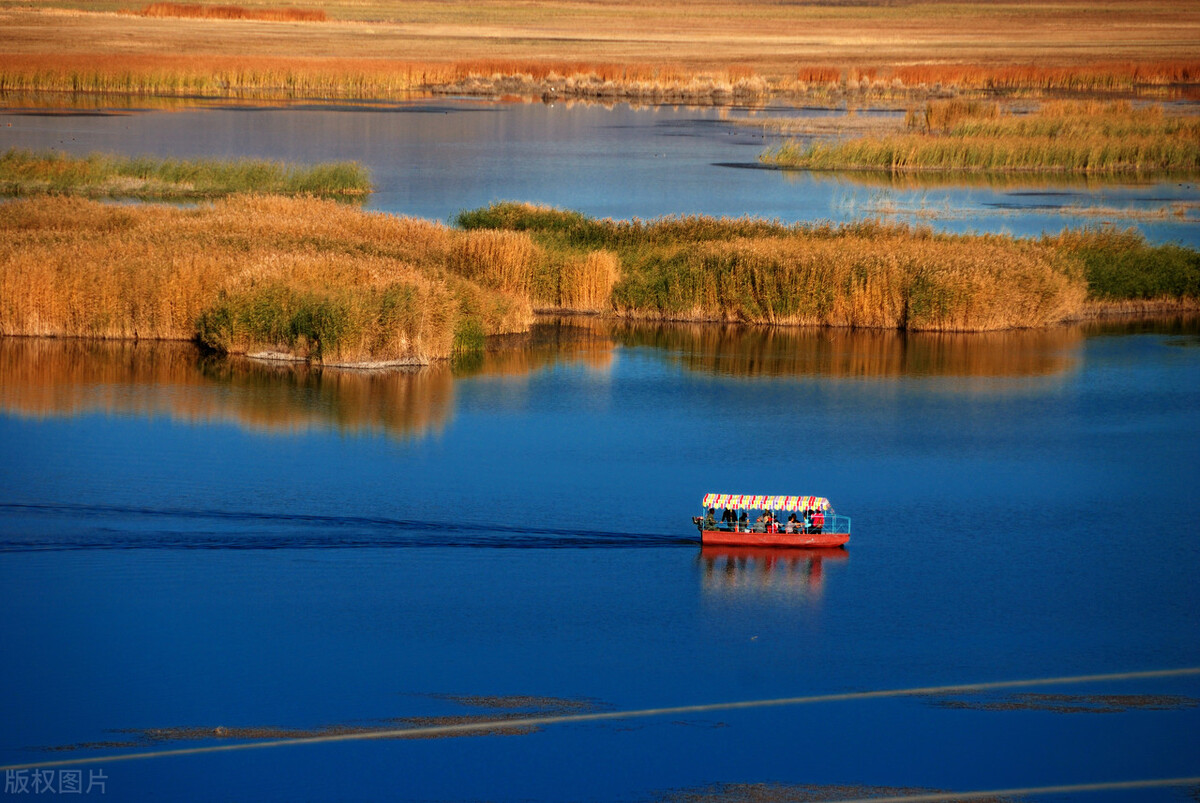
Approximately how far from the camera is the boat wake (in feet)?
64.7

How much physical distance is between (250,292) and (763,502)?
13.4 m

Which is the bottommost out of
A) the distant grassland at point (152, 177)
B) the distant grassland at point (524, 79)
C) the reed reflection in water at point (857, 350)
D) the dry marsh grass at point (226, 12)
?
the reed reflection in water at point (857, 350)

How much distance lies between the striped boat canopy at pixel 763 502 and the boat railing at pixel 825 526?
21 cm

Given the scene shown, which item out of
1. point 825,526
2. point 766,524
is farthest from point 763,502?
point 825,526

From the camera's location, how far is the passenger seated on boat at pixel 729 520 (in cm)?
2009

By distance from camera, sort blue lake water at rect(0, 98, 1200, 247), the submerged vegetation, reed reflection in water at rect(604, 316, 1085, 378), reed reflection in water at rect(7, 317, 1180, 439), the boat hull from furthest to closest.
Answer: blue lake water at rect(0, 98, 1200, 247) → reed reflection in water at rect(604, 316, 1085, 378) → the submerged vegetation → reed reflection in water at rect(7, 317, 1180, 439) → the boat hull

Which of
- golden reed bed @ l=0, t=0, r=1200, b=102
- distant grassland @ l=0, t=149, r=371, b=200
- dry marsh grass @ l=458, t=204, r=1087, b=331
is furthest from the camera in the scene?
golden reed bed @ l=0, t=0, r=1200, b=102

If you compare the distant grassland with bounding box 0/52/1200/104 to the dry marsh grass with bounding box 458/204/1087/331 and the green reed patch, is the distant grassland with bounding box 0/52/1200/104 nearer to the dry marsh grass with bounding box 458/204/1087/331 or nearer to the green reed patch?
the green reed patch

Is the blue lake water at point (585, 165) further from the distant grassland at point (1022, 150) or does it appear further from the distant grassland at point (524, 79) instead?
the distant grassland at point (524, 79)

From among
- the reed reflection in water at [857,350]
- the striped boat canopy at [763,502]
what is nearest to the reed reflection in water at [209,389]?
the reed reflection in water at [857,350]

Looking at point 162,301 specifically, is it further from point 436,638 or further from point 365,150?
point 365,150

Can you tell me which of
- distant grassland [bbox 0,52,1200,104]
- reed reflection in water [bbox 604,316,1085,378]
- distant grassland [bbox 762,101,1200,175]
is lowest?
reed reflection in water [bbox 604,316,1085,378]

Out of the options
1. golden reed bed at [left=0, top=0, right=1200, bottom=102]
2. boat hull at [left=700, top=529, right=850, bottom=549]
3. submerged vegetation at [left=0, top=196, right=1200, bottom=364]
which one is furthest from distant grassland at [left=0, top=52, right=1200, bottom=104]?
boat hull at [left=700, top=529, right=850, bottom=549]

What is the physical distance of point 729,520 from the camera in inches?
795
